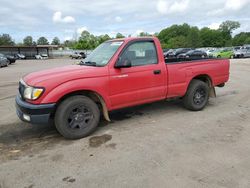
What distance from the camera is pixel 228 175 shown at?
3408mm

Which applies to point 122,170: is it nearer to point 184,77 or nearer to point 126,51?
point 126,51

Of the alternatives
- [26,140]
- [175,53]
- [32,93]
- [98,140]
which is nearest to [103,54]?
[32,93]

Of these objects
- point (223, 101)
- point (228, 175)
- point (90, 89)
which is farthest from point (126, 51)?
point (223, 101)

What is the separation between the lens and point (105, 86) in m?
4.99

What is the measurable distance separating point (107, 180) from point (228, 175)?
1.59 metres

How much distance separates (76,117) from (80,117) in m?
0.08

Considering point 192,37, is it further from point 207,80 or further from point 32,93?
point 32,93

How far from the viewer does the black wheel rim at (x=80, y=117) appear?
15.7 ft

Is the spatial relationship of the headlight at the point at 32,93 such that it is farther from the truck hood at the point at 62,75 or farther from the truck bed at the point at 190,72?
the truck bed at the point at 190,72

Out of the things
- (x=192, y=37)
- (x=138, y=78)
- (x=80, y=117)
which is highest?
(x=192, y=37)

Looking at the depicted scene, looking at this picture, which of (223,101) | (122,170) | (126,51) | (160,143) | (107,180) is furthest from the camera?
(223,101)

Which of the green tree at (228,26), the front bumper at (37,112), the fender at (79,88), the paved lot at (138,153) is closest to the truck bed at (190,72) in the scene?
the paved lot at (138,153)

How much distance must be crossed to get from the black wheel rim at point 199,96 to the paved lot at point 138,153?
0.34 metres

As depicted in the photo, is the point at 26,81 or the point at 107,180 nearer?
the point at 107,180
